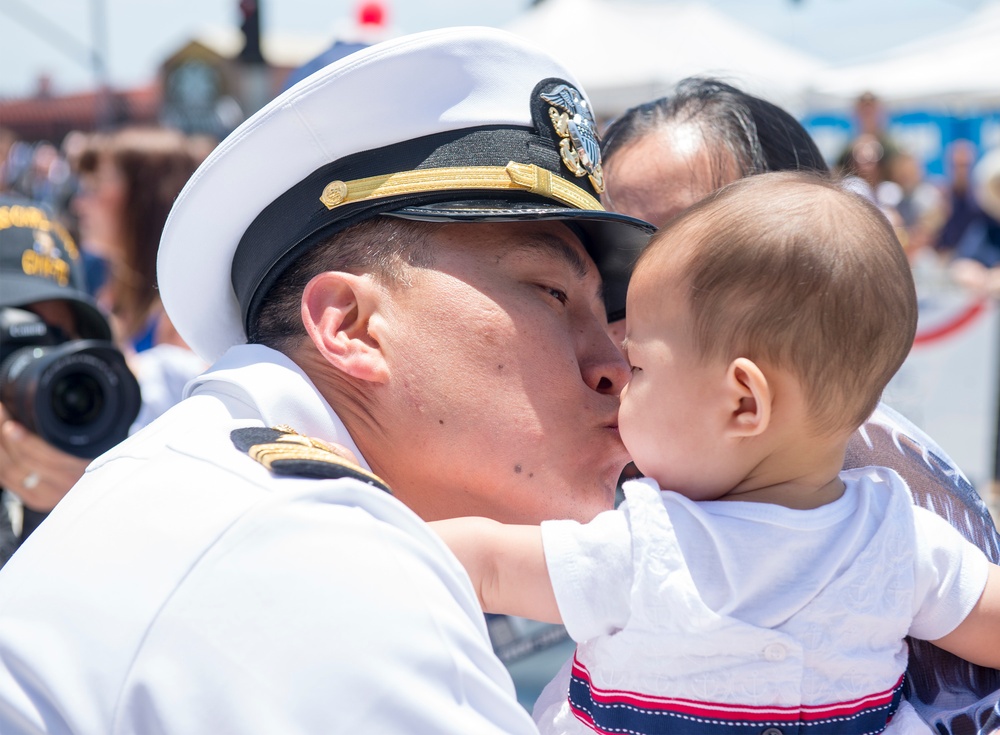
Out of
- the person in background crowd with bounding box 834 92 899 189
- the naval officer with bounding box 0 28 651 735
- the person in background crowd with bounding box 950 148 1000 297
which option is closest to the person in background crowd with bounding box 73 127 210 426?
the naval officer with bounding box 0 28 651 735

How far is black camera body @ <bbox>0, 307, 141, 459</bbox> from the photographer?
2346 millimetres

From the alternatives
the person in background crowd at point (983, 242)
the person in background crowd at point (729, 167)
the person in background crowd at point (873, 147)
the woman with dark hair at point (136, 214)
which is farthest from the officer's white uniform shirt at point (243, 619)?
the person in background crowd at point (873, 147)

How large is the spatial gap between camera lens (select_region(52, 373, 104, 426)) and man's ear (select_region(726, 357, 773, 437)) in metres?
1.60

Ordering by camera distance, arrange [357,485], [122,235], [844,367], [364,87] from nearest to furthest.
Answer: [357,485], [844,367], [364,87], [122,235]

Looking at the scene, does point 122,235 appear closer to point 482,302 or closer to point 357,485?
point 482,302

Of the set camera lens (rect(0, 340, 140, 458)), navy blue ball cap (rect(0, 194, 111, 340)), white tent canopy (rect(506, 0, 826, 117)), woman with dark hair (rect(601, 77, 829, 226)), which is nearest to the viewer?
woman with dark hair (rect(601, 77, 829, 226))

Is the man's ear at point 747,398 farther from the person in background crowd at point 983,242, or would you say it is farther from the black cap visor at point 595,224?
the person in background crowd at point 983,242

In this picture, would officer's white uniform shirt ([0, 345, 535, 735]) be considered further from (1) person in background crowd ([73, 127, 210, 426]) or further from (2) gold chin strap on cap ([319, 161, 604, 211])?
(1) person in background crowd ([73, 127, 210, 426])

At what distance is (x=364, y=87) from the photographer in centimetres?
158

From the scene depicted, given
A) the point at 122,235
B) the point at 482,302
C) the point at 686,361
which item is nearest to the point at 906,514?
the point at 686,361

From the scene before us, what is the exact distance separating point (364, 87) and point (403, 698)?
94 centimetres

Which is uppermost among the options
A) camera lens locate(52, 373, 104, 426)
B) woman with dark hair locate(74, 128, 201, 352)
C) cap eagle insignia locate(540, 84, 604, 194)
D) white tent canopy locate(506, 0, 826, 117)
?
cap eagle insignia locate(540, 84, 604, 194)

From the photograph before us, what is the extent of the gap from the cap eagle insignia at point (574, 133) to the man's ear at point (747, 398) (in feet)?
1.59

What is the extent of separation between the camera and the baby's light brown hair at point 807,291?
4.60ft
